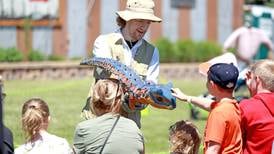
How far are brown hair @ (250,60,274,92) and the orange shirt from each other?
34 centimetres

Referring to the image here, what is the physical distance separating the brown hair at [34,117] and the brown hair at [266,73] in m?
1.46

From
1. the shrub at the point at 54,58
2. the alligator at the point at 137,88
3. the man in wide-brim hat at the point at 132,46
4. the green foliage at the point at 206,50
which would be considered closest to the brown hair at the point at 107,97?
the alligator at the point at 137,88

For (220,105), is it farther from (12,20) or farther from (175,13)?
(175,13)

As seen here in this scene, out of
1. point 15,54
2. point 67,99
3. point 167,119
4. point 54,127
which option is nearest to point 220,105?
point 54,127

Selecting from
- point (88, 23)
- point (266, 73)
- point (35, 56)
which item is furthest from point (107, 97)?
point (88, 23)

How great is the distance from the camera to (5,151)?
496 cm

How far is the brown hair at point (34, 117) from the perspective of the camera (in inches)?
219

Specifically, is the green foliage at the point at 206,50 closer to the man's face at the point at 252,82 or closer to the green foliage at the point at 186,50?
the green foliage at the point at 186,50

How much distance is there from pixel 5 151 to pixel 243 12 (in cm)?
2090

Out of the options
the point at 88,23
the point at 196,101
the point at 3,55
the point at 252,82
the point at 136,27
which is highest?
the point at 136,27

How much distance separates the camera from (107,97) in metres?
5.41

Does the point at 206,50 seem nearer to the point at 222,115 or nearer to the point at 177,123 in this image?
the point at 177,123

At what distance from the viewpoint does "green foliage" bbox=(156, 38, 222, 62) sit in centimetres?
2245

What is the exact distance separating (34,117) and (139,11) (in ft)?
3.99
